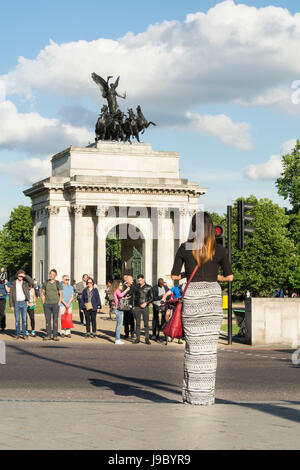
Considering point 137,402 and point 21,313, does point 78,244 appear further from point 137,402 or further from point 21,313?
point 137,402

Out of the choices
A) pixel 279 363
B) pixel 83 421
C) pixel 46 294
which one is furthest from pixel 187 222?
pixel 83 421

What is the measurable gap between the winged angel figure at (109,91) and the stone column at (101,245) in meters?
7.72

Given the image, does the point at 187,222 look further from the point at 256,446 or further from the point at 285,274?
the point at 256,446

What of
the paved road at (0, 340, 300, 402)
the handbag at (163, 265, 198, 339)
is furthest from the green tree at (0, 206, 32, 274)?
the handbag at (163, 265, 198, 339)

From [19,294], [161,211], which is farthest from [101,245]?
[19,294]

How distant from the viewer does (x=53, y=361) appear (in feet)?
59.6

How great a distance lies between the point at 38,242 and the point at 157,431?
69.8 m

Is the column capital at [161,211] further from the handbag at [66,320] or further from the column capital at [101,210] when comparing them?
the handbag at [66,320]

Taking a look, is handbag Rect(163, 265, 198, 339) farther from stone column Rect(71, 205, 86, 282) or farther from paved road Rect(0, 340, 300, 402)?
stone column Rect(71, 205, 86, 282)

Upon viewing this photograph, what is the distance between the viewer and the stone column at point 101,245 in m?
70.8

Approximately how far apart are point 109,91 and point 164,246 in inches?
501

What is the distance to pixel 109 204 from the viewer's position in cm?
7094

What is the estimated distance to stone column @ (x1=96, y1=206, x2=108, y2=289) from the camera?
70.8m

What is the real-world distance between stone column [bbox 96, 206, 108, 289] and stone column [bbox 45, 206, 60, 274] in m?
3.37
